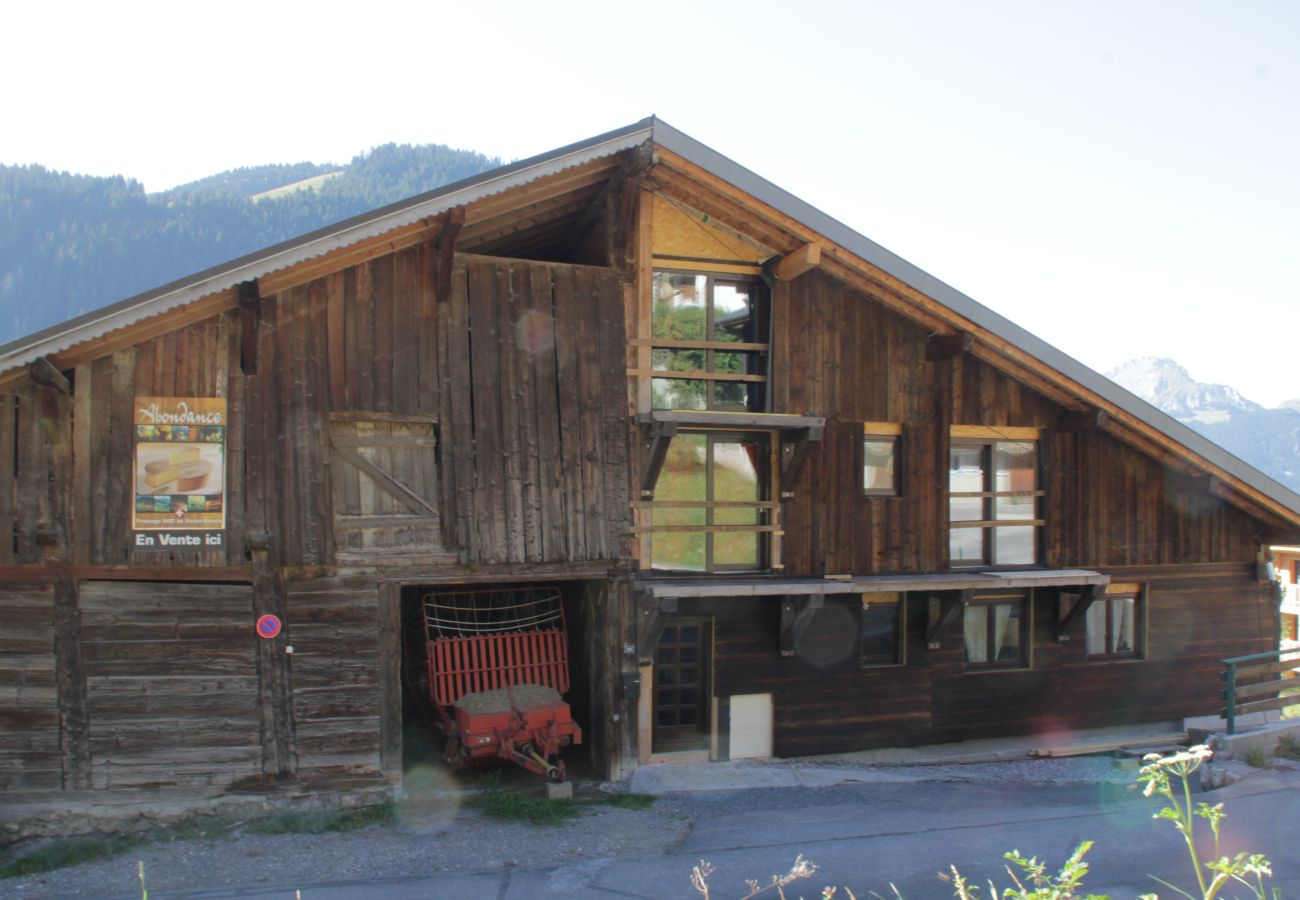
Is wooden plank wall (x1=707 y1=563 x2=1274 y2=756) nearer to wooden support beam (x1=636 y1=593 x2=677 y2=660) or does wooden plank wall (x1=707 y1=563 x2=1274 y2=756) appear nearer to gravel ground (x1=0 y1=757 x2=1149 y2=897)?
wooden support beam (x1=636 y1=593 x2=677 y2=660)

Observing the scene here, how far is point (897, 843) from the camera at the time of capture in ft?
35.5

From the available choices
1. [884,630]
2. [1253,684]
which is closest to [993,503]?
[884,630]

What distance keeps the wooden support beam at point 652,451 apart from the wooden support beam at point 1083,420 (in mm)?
6839

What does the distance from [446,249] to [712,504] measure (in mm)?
5058

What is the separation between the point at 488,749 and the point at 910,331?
8.75 meters

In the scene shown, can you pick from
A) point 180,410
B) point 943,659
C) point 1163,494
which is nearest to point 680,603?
point 943,659

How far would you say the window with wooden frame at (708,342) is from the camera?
541 inches

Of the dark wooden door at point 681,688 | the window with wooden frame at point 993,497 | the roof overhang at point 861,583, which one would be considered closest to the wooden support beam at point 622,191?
the roof overhang at point 861,583

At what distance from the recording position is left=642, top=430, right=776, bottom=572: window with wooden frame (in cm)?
1375

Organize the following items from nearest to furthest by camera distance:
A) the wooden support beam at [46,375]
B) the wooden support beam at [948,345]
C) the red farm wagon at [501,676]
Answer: the wooden support beam at [46,375] → the red farm wagon at [501,676] → the wooden support beam at [948,345]

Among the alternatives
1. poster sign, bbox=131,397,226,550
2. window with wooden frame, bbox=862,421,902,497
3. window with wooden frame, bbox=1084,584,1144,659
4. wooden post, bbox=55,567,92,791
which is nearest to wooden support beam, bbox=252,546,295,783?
poster sign, bbox=131,397,226,550

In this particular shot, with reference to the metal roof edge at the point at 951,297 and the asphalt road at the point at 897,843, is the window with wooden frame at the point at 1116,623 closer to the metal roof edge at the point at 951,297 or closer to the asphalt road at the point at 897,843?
the metal roof edge at the point at 951,297

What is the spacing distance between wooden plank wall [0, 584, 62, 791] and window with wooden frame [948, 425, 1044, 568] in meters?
12.3

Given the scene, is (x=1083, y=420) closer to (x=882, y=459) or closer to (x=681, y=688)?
(x=882, y=459)
